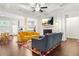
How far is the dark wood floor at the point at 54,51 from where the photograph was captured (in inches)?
144

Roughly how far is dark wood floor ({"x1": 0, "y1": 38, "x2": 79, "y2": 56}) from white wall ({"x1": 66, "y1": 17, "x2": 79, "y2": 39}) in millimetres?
135

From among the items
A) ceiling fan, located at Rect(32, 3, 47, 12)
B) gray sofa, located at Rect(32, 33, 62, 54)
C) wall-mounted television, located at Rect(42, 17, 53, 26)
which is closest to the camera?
ceiling fan, located at Rect(32, 3, 47, 12)

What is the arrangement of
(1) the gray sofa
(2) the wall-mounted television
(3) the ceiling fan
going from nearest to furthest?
(3) the ceiling fan
(2) the wall-mounted television
(1) the gray sofa

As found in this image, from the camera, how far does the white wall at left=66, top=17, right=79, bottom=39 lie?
3.60 metres

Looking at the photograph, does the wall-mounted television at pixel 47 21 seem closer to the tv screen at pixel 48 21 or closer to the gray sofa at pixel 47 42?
the tv screen at pixel 48 21

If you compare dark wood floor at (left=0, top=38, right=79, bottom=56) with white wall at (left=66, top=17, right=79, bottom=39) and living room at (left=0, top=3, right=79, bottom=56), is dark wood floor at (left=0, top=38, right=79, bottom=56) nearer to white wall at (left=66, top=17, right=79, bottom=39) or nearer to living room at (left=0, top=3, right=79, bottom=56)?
living room at (left=0, top=3, right=79, bottom=56)

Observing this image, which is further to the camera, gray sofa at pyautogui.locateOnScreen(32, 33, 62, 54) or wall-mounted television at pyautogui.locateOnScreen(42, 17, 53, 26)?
gray sofa at pyautogui.locateOnScreen(32, 33, 62, 54)

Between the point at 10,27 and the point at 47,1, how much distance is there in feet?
3.64

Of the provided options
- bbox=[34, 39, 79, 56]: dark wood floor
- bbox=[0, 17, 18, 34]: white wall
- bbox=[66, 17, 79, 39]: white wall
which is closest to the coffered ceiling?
bbox=[0, 17, 18, 34]: white wall

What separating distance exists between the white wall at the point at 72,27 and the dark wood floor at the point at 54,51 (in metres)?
0.14

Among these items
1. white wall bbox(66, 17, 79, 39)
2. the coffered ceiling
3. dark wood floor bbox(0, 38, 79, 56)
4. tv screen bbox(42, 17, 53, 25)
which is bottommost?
dark wood floor bbox(0, 38, 79, 56)

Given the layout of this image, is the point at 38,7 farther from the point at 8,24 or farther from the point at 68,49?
the point at 68,49

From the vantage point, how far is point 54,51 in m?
3.82

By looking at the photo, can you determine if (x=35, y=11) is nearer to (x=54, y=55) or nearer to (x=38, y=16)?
(x=38, y=16)
